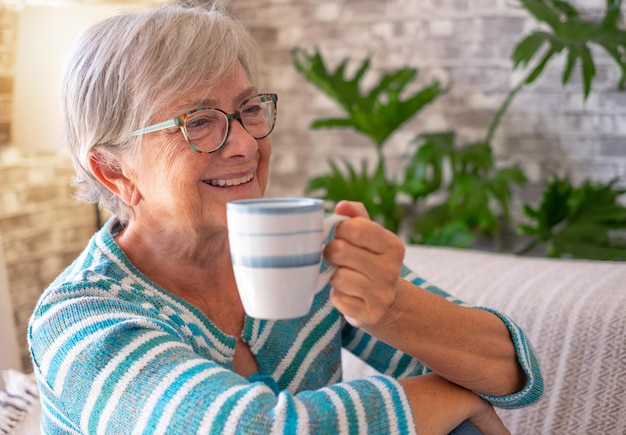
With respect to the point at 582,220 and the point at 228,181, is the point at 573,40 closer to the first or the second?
the point at 582,220

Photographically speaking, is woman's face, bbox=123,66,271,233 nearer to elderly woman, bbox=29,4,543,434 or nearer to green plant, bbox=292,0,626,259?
elderly woman, bbox=29,4,543,434

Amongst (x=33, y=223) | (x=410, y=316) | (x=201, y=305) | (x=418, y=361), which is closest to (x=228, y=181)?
(x=201, y=305)

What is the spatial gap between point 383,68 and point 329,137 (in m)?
0.39

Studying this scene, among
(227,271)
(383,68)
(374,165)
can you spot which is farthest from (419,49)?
(227,271)

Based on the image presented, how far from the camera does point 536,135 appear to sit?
9.20 feet

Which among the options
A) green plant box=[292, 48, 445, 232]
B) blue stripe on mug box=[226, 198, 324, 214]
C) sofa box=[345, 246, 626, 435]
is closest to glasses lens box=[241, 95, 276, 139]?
blue stripe on mug box=[226, 198, 324, 214]

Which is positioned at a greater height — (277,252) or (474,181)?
(277,252)

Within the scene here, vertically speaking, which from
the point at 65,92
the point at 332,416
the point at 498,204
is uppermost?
the point at 65,92

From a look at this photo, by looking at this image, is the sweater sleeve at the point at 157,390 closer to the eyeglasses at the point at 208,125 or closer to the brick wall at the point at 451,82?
the eyeglasses at the point at 208,125

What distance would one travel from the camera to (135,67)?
104 cm

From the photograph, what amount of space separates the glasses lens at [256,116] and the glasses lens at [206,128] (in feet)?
0.13

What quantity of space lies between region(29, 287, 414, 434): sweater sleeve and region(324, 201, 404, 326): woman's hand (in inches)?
4.2

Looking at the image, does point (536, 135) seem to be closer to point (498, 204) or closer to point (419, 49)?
point (498, 204)

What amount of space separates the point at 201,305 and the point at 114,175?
9.1 inches
